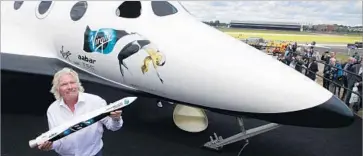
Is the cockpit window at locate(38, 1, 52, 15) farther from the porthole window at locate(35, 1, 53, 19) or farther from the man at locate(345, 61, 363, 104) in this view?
the man at locate(345, 61, 363, 104)

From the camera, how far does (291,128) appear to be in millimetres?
7238

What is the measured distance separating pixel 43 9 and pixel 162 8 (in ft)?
8.69

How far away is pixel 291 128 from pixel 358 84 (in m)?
2.96

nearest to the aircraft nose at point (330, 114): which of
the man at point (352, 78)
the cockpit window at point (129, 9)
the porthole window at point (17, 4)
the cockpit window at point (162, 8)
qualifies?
the cockpit window at point (162, 8)

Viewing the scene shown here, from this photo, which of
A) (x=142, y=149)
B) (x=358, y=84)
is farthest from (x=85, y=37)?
(x=358, y=84)

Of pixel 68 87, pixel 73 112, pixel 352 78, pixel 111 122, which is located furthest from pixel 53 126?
pixel 352 78

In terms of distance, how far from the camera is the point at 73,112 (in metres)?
2.72

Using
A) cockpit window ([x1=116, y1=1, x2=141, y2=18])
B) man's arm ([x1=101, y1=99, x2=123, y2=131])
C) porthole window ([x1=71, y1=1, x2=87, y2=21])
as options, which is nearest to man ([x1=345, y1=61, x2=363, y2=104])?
cockpit window ([x1=116, y1=1, x2=141, y2=18])

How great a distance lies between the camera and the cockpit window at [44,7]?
6761 mm

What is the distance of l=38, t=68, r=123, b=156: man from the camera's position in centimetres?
269

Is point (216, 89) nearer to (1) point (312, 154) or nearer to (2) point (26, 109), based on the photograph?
(1) point (312, 154)

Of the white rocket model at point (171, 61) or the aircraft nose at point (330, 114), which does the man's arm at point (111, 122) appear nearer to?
the white rocket model at point (171, 61)

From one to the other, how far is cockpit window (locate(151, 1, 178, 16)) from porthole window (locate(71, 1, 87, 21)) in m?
1.31

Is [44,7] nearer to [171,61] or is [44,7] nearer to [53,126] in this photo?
[171,61]
